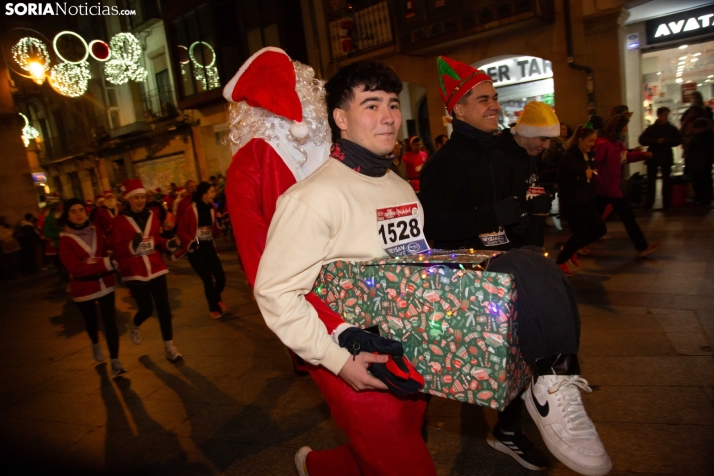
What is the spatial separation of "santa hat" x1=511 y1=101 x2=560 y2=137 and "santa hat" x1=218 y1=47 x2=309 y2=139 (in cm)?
205

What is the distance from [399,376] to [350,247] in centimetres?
49

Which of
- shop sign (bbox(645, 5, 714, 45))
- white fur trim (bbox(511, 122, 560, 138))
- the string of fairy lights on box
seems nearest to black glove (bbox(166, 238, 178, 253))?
white fur trim (bbox(511, 122, 560, 138))

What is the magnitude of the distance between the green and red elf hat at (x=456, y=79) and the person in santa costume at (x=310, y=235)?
3.28 feet

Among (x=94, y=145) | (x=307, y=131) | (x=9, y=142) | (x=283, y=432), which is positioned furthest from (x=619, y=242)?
(x=94, y=145)

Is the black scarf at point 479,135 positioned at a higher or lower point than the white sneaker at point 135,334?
higher

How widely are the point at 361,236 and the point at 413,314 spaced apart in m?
0.38

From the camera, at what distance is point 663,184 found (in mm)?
9383

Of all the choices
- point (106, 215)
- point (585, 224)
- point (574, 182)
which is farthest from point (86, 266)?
point (585, 224)

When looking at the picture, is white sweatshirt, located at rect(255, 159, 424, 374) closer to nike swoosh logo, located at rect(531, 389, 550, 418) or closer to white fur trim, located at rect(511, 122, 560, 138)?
nike swoosh logo, located at rect(531, 389, 550, 418)

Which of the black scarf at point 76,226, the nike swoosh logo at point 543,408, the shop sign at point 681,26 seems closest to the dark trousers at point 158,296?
the black scarf at point 76,226

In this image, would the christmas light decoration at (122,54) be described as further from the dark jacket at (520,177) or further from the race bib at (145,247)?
the dark jacket at (520,177)

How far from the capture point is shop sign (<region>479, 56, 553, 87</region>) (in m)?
12.5

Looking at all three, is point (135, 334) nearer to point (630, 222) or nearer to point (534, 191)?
point (534, 191)

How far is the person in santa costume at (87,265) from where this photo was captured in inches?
199
